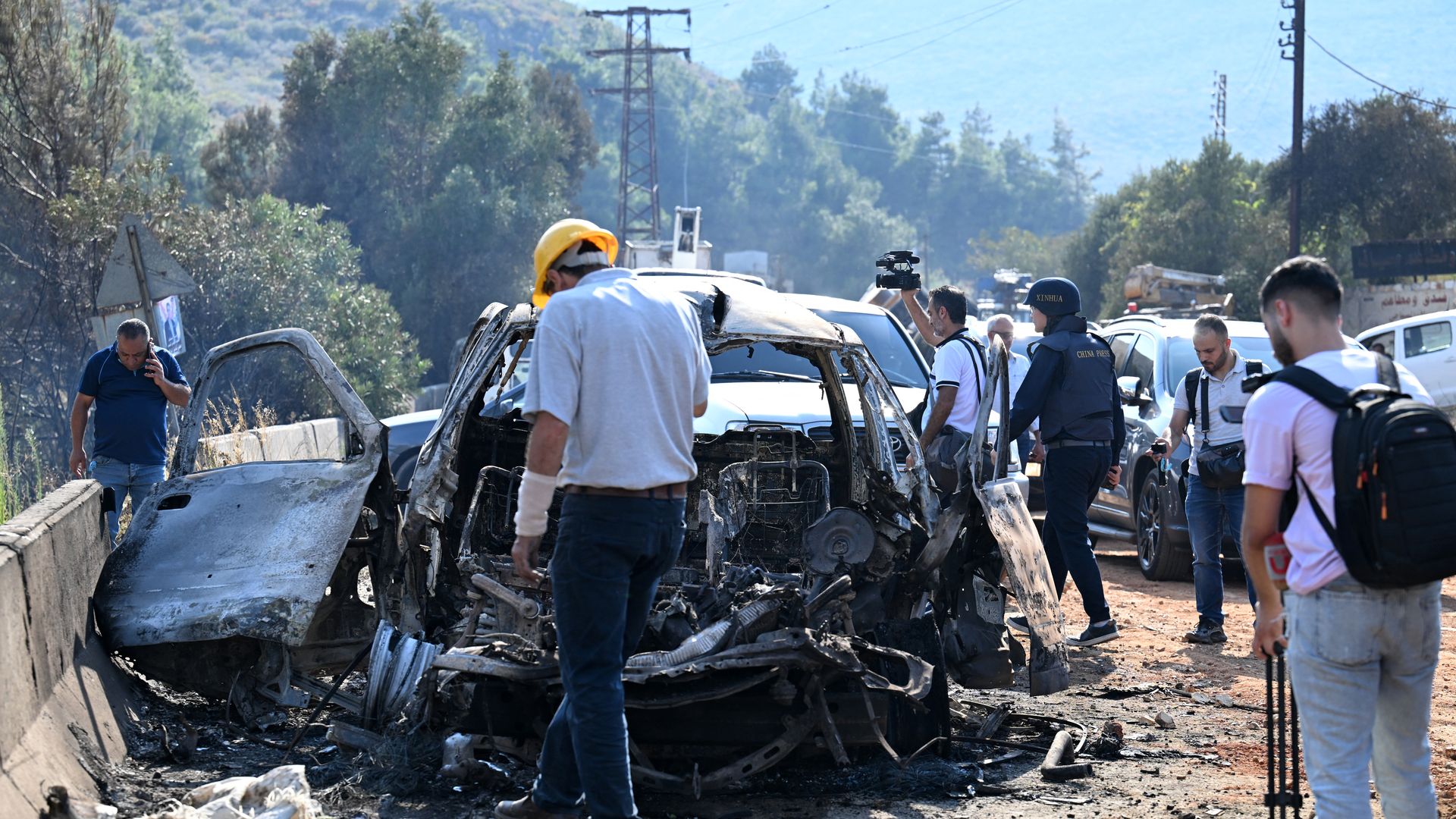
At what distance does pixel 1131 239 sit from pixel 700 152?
182ft

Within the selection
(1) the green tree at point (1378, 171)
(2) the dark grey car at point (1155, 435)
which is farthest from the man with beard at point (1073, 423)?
(1) the green tree at point (1378, 171)

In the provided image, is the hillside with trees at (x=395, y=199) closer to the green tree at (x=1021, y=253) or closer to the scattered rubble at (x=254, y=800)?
the green tree at (x=1021, y=253)

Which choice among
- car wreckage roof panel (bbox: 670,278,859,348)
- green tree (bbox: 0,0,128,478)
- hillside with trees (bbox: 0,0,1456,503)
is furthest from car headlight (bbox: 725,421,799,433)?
green tree (bbox: 0,0,128,478)

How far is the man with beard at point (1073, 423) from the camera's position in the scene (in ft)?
25.7

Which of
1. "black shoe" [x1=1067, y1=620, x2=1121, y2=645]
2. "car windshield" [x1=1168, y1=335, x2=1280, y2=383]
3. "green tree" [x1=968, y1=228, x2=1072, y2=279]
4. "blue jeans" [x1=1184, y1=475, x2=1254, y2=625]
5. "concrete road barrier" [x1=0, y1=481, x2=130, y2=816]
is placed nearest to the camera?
"concrete road barrier" [x1=0, y1=481, x2=130, y2=816]

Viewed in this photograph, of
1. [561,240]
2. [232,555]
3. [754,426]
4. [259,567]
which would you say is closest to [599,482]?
[561,240]

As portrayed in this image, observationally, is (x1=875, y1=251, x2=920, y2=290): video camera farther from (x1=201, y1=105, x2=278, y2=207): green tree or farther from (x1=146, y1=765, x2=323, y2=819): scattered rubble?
(x1=201, y1=105, x2=278, y2=207): green tree

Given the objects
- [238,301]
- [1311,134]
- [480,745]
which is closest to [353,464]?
[480,745]

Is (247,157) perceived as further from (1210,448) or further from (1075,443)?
(1210,448)

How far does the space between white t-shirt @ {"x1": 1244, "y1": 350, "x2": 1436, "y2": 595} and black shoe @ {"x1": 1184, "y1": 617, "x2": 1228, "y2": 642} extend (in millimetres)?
4884

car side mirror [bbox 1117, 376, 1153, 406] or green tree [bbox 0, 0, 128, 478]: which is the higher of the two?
green tree [bbox 0, 0, 128, 478]

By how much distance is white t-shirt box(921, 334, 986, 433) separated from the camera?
320 inches

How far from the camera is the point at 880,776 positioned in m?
5.30

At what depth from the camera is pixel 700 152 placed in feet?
324
